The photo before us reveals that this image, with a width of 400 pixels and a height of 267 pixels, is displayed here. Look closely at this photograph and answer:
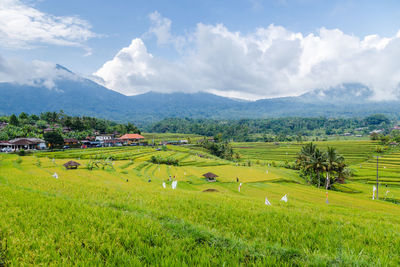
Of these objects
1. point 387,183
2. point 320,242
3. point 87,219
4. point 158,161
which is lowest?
point 387,183

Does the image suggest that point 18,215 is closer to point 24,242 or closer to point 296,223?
point 24,242

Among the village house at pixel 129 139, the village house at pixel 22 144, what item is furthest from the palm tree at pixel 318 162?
the village house at pixel 129 139

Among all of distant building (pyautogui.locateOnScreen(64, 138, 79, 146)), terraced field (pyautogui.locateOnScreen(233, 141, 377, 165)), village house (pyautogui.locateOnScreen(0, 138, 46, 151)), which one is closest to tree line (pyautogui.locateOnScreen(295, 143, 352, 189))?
terraced field (pyautogui.locateOnScreen(233, 141, 377, 165))

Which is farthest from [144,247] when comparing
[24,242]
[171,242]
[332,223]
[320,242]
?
[332,223]

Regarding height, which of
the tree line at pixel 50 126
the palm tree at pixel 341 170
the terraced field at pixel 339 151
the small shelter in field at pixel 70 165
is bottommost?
the terraced field at pixel 339 151

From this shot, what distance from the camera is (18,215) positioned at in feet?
13.7

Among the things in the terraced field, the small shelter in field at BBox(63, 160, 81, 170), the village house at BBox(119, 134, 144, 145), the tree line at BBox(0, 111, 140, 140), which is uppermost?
the tree line at BBox(0, 111, 140, 140)

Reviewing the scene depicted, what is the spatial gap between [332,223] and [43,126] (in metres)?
119

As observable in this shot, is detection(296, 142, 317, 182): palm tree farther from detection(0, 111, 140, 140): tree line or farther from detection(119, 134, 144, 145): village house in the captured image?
detection(0, 111, 140, 140): tree line

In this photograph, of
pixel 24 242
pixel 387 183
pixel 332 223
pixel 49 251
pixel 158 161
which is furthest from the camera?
pixel 158 161

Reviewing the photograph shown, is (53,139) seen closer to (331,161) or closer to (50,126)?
(50,126)

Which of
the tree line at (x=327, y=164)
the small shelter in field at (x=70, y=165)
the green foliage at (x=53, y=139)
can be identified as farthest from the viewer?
the green foliage at (x=53, y=139)

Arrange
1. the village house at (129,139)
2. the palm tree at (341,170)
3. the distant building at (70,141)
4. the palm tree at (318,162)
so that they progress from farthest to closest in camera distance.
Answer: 1. the village house at (129,139)
2. the distant building at (70,141)
3. the palm tree at (318,162)
4. the palm tree at (341,170)

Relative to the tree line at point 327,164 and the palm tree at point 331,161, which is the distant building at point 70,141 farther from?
the palm tree at point 331,161
